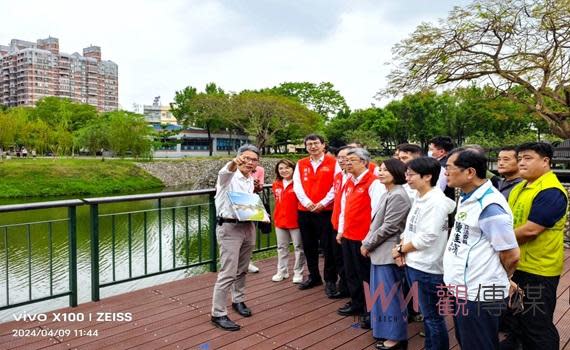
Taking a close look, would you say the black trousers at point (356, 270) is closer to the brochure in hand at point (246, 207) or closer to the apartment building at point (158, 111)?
the brochure in hand at point (246, 207)

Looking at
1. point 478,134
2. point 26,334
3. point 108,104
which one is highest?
point 108,104

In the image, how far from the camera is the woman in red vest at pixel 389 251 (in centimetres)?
267

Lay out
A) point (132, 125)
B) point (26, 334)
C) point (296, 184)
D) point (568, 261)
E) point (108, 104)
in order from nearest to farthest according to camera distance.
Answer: point (26, 334) → point (296, 184) → point (568, 261) → point (132, 125) → point (108, 104)

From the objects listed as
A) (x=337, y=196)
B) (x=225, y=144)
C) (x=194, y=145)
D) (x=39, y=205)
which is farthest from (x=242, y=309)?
(x=225, y=144)

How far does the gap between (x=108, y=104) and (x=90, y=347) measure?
9758cm

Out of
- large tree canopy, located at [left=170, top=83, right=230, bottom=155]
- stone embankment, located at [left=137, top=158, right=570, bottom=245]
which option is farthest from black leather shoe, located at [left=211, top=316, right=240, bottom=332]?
large tree canopy, located at [left=170, top=83, right=230, bottom=155]

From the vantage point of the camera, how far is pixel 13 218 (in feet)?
47.0

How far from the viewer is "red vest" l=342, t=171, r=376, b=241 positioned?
304 cm

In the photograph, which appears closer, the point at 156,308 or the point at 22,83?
the point at 156,308

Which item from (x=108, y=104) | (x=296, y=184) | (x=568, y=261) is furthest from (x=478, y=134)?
(x=108, y=104)

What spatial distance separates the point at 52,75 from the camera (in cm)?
7619

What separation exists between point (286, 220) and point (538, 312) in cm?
234

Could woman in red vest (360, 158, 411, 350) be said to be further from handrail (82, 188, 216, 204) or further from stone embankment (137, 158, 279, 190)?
stone embankment (137, 158, 279, 190)

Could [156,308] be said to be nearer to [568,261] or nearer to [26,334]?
[26,334]
